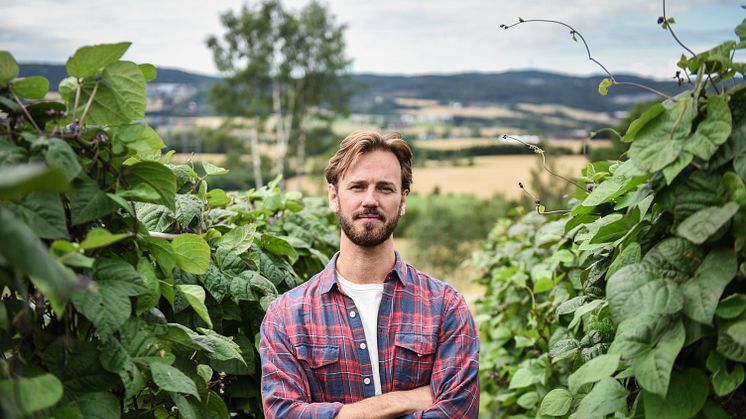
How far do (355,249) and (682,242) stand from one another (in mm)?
1164

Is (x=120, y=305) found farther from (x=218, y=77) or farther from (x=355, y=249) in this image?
(x=218, y=77)

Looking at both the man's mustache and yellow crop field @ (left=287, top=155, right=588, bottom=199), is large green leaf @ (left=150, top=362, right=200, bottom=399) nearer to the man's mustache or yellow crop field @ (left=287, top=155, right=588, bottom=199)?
the man's mustache

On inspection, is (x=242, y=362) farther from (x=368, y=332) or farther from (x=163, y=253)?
(x=163, y=253)

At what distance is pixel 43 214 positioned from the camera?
1.45 m

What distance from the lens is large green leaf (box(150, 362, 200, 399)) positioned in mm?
1693

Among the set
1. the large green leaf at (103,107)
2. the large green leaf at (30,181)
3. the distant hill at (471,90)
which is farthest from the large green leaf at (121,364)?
the distant hill at (471,90)

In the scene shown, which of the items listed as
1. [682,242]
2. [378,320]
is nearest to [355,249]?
[378,320]

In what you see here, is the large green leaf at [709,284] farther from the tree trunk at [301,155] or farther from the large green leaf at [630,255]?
the tree trunk at [301,155]

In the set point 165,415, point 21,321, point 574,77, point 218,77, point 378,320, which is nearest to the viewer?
point 21,321

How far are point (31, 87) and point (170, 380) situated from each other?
71 cm

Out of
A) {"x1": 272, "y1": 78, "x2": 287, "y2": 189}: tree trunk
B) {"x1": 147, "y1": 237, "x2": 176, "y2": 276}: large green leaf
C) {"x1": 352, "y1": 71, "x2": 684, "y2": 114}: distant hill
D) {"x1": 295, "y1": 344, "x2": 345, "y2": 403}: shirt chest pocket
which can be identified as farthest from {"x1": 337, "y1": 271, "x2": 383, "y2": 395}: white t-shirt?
{"x1": 352, "y1": 71, "x2": 684, "y2": 114}: distant hill

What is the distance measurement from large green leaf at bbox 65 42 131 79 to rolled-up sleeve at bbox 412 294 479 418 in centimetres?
133

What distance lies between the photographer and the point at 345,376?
239cm

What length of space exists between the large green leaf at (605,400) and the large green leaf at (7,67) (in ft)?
4.69
